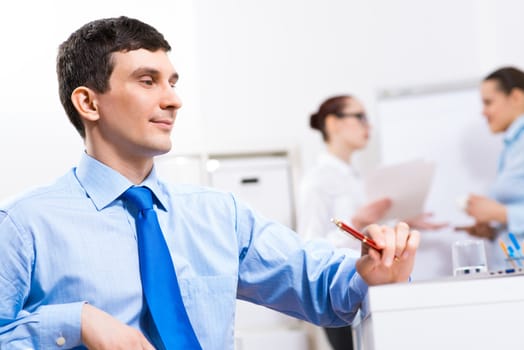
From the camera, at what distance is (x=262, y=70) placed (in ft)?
13.1

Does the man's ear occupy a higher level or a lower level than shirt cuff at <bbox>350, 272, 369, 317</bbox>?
higher

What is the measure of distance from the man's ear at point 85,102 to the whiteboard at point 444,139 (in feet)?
7.95

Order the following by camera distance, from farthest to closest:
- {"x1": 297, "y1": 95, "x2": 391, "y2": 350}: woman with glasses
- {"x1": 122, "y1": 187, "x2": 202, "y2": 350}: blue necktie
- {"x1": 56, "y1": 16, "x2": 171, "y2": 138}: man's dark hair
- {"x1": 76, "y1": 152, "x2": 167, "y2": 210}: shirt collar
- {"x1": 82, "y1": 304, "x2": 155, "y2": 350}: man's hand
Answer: {"x1": 297, "y1": 95, "x2": 391, "y2": 350}: woman with glasses → {"x1": 56, "y1": 16, "x2": 171, "y2": 138}: man's dark hair → {"x1": 76, "y1": 152, "x2": 167, "y2": 210}: shirt collar → {"x1": 122, "y1": 187, "x2": 202, "y2": 350}: blue necktie → {"x1": 82, "y1": 304, "x2": 155, "y2": 350}: man's hand

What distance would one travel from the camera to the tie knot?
1.36 m

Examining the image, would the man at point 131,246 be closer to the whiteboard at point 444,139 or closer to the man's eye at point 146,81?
the man's eye at point 146,81

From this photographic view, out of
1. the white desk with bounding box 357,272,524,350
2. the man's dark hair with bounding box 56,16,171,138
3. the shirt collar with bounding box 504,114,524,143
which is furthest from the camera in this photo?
the shirt collar with bounding box 504,114,524,143

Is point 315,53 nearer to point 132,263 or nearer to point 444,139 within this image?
point 444,139

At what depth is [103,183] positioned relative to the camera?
1372 mm

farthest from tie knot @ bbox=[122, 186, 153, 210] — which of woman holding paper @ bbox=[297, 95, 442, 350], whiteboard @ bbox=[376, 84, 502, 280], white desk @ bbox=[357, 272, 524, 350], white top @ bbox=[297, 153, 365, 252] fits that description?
whiteboard @ bbox=[376, 84, 502, 280]

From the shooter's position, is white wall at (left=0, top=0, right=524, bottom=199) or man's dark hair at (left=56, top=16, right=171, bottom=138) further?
white wall at (left=0, top=0, right=524, bottom=199)

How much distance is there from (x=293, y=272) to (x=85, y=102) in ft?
1.66

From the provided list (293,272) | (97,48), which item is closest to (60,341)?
(293,272)

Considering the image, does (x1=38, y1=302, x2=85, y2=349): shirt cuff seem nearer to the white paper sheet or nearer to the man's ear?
the man's ear

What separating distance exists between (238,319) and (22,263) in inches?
87.0
